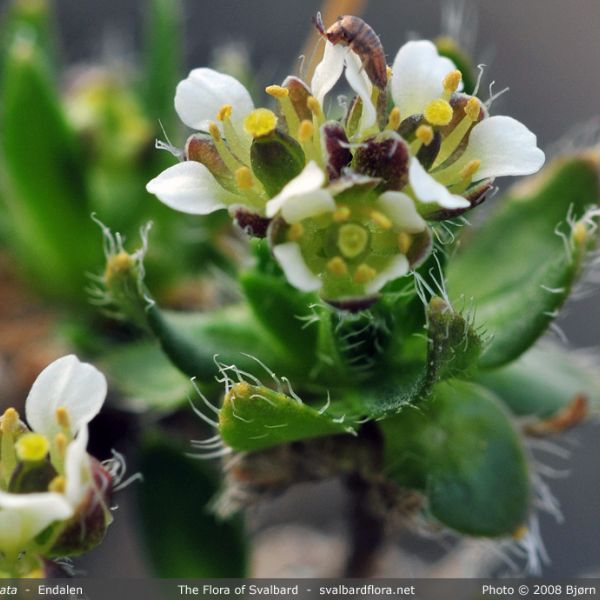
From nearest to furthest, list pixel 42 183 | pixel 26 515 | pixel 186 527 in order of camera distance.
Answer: pixel 26 515 < pixel 186 527 < pixel 42 183

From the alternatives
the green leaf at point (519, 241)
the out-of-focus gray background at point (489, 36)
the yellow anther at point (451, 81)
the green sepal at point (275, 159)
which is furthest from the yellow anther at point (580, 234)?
the out-of-focus gray background at point (489, 36)

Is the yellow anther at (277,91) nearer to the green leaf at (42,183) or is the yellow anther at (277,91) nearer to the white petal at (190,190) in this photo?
the white petal at (190,190)

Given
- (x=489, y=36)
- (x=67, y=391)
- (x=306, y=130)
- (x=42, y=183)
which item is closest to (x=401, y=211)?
(x=306, y=130)

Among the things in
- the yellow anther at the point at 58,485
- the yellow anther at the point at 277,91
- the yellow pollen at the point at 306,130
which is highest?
the yellow anther at the point at 277,91

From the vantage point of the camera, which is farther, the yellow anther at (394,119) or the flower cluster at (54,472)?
the yellow anther at (394,119)

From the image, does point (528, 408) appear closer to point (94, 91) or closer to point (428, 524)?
point (428, 524)

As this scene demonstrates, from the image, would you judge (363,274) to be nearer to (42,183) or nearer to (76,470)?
(76,470)

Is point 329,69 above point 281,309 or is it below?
above

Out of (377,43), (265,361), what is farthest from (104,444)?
(377,43)
